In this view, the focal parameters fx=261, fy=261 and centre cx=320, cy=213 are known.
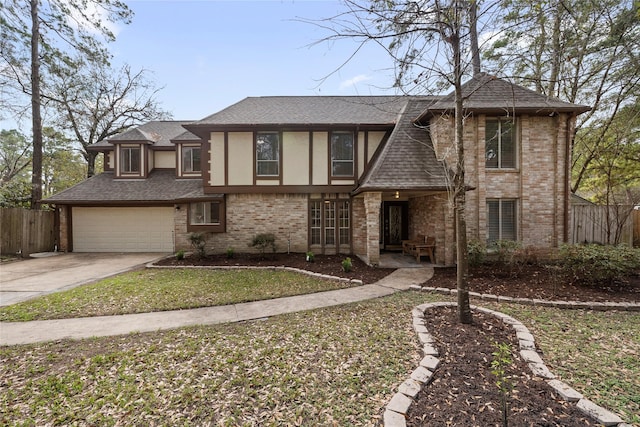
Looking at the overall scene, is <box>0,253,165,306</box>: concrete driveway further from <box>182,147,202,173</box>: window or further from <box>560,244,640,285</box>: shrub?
<box>560,244,640,285</box>: shrub

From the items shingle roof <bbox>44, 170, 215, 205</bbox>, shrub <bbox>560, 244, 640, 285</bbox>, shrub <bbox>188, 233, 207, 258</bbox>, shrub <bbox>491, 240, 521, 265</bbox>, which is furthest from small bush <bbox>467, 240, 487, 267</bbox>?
shingle roof <bbox>44, 170, 215, 205</bbox>

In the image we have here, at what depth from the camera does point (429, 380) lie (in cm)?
312

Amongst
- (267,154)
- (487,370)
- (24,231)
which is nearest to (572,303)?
(487,370)

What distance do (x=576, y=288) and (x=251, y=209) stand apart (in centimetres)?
1094

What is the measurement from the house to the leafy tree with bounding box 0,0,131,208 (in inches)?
99.4

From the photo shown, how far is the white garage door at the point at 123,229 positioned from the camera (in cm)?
1339

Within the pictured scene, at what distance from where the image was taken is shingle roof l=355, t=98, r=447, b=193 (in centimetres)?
875

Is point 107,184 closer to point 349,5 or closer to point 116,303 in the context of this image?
point 116,303

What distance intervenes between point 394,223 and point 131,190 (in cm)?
1347

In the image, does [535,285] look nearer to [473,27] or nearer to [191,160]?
[473,27]

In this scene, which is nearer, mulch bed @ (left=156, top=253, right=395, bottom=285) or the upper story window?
mulch bed @ (left=156, top=253, right=395, bottom=285)

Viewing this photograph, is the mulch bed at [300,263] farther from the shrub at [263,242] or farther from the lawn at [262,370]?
the lawn at [262,370]

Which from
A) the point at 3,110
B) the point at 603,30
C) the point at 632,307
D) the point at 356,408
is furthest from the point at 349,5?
the point at 3,110

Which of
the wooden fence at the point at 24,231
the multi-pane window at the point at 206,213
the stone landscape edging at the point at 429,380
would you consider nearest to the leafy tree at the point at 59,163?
Result: the wooden fence at the point at 24,231
